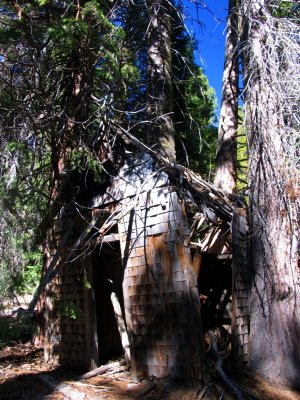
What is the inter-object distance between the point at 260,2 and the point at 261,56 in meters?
1.00

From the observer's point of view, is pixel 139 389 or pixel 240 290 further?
pixel 240 290

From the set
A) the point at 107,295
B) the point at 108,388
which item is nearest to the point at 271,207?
the point at 108,388

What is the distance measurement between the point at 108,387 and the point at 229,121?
21.2 feet

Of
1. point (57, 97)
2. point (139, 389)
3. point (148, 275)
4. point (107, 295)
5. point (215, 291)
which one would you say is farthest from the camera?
point (107, 295)

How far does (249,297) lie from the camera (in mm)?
6691

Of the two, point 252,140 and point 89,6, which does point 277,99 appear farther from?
point 89,6

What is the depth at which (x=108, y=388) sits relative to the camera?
5.89m

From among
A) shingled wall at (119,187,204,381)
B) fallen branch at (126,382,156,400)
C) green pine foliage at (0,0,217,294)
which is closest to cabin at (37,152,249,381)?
shingled wall at (119,187,204,381)

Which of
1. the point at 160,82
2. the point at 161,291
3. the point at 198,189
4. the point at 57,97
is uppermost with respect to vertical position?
the point at 160,82

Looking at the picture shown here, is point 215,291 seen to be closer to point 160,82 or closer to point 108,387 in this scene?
point 108,387

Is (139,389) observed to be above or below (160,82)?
below

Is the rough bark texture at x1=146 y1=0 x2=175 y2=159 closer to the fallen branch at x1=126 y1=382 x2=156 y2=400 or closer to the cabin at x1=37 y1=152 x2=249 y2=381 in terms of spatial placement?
the cabin at x1=37 y1=152 x2=249 y2=381

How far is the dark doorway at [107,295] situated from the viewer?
8.17 metres

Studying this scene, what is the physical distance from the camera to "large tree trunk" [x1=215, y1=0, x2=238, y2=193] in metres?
9.48
